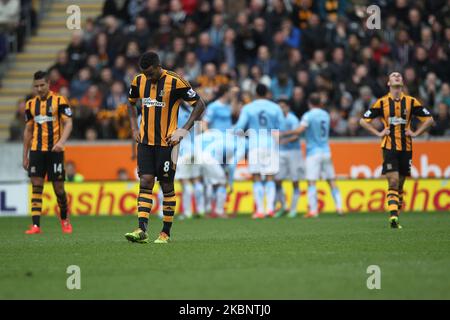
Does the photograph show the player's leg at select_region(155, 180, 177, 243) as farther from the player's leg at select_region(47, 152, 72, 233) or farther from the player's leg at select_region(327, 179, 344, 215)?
the player's leg at select_region(327, 179, 344, 215)

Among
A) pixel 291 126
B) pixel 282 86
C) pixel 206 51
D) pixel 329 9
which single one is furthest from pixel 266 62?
pixel 291 126

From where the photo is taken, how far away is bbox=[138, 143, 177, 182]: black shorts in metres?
13.5

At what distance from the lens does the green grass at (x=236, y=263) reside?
913cm

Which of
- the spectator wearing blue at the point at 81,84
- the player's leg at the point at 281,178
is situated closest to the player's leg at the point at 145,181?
the player's leg at the point at 281,178

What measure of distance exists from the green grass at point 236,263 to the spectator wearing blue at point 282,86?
27.0 ft

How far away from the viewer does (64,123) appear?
665 inches

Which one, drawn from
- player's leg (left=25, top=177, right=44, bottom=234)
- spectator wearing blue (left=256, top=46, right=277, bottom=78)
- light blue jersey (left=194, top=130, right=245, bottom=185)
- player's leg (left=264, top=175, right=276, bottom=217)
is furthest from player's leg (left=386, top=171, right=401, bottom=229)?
spectator wearing blue (left=256, top=46, right=277, bottom=78)

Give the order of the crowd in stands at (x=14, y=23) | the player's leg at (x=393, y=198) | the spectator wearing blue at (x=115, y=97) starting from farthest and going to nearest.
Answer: the crowd in stands at (x=14, y=23)
the spectator wearing blue at (x=115, y=97)
the player's leg at (x=393, y=198)

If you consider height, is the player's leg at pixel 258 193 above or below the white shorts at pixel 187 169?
below

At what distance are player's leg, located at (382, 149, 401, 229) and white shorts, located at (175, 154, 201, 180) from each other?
5.76 meters

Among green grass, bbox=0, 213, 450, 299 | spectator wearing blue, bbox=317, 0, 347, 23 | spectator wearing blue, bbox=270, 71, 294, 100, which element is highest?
spectator wearing blue, bbox=317, 0, 347, 23

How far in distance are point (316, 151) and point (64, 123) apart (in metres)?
6.99

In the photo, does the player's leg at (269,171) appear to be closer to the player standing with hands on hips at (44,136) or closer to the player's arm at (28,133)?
the player standing with hands on hips at (44,136)

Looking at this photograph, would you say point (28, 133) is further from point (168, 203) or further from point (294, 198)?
point (294, 198)
